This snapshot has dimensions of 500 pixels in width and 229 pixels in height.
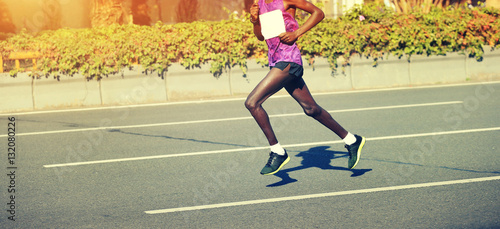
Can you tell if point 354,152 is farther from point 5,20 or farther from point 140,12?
point 5,20

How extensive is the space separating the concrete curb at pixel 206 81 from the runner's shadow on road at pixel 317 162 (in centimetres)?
626

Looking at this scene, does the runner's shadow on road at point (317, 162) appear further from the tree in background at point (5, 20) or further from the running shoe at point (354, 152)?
the tree in background at point (5, 20)

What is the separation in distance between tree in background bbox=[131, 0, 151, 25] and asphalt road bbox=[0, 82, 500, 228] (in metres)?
11.5

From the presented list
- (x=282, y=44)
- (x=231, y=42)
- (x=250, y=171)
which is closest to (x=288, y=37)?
(x=282, y=44)

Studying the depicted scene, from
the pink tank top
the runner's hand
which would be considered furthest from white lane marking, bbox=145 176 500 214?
the runner's hand

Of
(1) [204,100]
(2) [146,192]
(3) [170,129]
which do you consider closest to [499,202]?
(2) [146,192]

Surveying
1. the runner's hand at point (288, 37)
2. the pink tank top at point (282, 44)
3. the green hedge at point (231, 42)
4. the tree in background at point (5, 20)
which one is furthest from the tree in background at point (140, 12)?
the runner's hand at point (288, 37)

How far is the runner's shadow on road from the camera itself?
6754 millimetres

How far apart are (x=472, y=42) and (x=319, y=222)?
11421 mm

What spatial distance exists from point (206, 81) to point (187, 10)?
10.8 m

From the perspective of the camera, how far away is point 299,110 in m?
11.9

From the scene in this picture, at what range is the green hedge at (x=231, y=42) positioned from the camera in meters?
14.1

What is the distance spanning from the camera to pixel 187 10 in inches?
963

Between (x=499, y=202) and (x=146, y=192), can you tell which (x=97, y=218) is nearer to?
(x=146, y=192)
